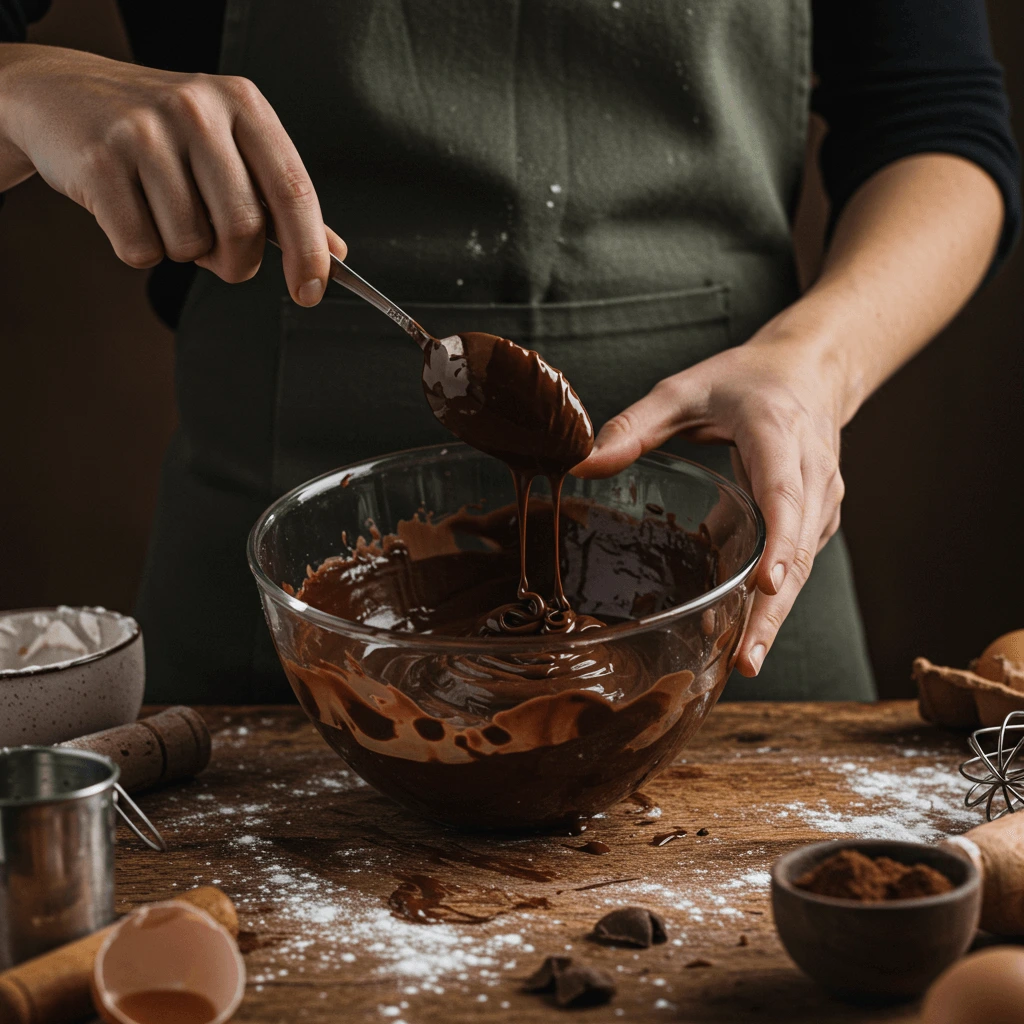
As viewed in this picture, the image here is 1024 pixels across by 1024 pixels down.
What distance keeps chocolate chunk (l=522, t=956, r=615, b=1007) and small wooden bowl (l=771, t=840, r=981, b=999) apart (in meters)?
0.12

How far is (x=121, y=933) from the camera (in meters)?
0.73

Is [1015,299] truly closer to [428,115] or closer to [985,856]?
[428,115]

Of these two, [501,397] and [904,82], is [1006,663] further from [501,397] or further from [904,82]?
[904,82]

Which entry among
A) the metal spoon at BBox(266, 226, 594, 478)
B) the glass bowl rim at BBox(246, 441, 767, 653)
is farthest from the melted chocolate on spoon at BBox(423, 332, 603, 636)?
the glass bowl rim at BBox(246, 441, 767, 653)

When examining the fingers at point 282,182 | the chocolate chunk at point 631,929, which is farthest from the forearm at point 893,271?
the chocolate chunk at point 631,929

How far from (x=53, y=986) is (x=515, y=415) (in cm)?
60

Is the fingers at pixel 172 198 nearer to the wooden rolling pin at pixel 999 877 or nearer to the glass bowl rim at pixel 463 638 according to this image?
the glass bowl rim at pixel 463 638

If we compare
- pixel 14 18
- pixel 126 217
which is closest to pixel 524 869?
pixel 126 217

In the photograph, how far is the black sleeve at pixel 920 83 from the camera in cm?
152

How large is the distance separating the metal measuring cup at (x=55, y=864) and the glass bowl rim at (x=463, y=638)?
0.69ft

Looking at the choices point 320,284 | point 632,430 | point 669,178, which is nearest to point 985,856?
point 632,430

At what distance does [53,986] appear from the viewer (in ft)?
2.40

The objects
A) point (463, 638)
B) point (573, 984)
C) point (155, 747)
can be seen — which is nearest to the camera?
point (573, 984)

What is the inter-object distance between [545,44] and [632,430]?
543 millimetres
